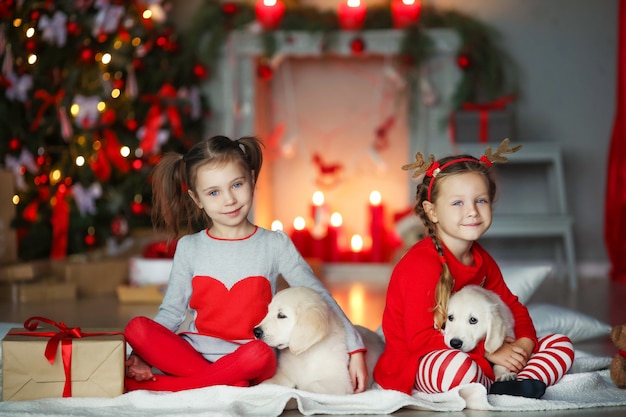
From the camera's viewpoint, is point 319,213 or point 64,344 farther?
point 319,213

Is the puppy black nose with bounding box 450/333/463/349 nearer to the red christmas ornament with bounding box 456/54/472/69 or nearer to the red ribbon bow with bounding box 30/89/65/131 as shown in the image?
the red ribbon bow with bounding box 30/89/65/131

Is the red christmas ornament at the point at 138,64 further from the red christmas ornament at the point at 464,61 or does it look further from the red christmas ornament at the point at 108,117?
the red christmas ornament at the point at 464,61

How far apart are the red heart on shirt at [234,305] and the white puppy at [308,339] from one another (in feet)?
0.47

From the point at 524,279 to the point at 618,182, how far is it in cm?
151

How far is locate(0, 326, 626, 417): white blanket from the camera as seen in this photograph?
2.25 metres

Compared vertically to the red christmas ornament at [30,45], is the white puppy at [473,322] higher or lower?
lower

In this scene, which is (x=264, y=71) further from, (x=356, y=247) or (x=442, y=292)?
(x=442, y=292)

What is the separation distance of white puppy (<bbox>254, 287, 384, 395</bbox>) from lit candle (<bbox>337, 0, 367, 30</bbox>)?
2.99 metres

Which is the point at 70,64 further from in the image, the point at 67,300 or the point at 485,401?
the point at 485,401

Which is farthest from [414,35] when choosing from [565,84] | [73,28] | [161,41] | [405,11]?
[73,28]

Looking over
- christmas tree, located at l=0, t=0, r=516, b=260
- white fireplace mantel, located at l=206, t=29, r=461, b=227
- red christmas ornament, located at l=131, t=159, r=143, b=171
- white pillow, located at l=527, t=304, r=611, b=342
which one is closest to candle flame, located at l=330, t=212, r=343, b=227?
white fireplace mantel, located at l=206, t=29, r=461, b=227

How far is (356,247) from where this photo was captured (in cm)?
537

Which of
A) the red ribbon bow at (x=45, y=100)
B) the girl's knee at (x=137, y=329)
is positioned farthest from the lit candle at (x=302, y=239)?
the girl's knee at (x=137, y=329)

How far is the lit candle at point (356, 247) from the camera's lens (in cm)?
534
